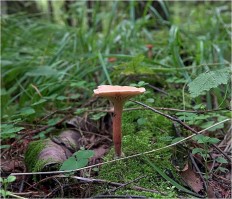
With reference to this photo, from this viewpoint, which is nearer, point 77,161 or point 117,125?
point 77,161

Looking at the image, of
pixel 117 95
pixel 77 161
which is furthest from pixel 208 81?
pixel 77 161

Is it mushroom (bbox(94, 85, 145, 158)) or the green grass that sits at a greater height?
mushroom (bbox(94, 85, 145, 158))

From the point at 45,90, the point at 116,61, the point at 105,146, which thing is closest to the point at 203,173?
the point at 105,146

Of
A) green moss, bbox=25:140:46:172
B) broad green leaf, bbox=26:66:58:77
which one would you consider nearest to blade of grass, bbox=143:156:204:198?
green moss, bbox=25:140:46:172

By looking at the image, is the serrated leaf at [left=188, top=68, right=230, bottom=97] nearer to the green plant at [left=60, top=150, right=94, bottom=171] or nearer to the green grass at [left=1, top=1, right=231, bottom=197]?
the green grass at [left=1, top=1, right=231, bottom=197]

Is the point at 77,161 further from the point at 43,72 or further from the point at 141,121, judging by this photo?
the point at 43,72
